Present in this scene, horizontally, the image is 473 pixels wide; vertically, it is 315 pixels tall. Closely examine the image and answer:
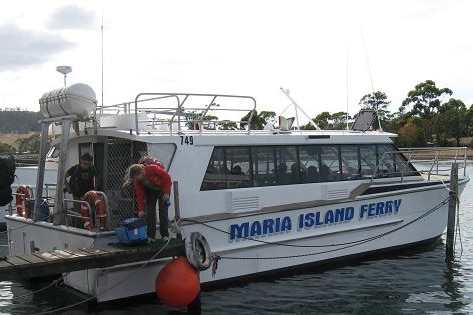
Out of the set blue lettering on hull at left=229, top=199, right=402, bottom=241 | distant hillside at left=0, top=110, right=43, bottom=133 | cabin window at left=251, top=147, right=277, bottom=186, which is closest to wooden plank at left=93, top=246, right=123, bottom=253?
blue lettering on hull at left=229, top=199, right=402, bottom=241

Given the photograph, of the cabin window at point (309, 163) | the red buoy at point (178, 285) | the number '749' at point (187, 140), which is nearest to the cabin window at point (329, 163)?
the cabin window at point (309, 163)

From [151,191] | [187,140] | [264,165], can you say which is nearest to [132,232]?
[151,191]

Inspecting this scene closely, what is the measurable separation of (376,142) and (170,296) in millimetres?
6203

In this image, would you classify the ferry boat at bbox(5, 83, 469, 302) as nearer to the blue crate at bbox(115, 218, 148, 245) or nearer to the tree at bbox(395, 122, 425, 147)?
the blue crate at bbox(115, 218, 148, 245)

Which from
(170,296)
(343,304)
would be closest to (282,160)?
(343,304)

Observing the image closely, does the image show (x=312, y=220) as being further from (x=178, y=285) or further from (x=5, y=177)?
(x=5, y=177)

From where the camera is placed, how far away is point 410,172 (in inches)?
487

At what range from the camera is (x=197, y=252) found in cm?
822

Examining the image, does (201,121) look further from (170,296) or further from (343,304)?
(343,304)

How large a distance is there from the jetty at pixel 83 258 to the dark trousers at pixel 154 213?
270mm

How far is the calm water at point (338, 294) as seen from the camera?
8805 millimetres

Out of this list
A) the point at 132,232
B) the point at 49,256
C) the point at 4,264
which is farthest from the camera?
the point at 132,232

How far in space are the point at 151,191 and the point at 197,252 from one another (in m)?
1.11

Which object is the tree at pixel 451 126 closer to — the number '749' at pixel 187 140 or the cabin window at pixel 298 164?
the cabin window at pixel 298 164
